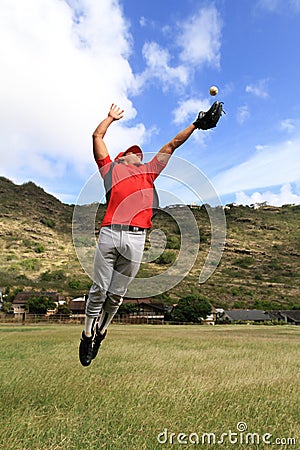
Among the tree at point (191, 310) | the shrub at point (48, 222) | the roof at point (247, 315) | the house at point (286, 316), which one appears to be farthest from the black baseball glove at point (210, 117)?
the shrub at point (48, 222)

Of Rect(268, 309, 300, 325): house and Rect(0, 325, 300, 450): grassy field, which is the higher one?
Rect(268, 309, 300, 325): house

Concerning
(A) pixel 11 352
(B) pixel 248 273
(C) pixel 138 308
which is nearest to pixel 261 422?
(A) pixel 11 352

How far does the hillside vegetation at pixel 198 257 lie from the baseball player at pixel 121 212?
254 ft

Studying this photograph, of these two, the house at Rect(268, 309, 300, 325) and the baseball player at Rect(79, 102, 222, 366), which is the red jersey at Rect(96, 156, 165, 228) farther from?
the house at Rect(268, 309, 300, 325)

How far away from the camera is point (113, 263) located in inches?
222

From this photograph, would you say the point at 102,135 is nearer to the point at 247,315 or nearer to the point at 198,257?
the point at 247,315

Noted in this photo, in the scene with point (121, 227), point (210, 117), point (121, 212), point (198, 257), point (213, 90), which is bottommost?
point (121, 227)

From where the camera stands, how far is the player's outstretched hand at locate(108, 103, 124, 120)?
234 inches

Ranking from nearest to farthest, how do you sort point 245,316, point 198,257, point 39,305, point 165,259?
1. point 165,259
2. point 39,305
3. point 245,316
4. point 198,257

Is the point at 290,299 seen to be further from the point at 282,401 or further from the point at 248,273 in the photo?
the point at 282,401

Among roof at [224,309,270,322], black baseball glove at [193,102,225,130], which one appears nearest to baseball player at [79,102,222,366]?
black baseball glove at [193,102,225,130]

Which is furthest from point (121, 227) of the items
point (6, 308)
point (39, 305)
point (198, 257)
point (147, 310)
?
point (198, 257)

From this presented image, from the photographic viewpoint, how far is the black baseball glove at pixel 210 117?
571 cm

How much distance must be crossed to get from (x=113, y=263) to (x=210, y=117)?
2.37 meters
